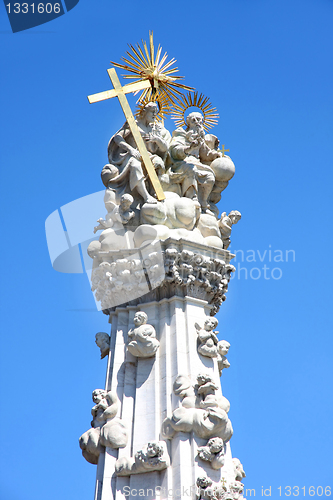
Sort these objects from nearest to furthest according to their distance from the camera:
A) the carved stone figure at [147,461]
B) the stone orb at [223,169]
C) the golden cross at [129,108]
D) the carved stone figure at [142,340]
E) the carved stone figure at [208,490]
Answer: the carved stone figure at [208,490] → the carved stone figure at [147,461] → the carved stone figure at [142,340] → the golden cross at [129,108] → the stone orb at [223,169]

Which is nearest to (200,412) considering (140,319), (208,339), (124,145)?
(208,339)

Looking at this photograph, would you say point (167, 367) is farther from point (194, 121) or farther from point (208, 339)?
point (194, 121)

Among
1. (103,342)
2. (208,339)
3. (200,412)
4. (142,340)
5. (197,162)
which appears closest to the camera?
(200,412)

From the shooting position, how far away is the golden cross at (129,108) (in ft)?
49.0

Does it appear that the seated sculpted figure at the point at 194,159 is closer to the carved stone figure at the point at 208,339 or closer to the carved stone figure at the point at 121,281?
the carved stone figure at the point at 121,281

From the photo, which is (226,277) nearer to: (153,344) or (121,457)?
(153,344)

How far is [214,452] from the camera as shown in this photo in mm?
11758

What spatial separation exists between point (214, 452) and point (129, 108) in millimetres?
7949

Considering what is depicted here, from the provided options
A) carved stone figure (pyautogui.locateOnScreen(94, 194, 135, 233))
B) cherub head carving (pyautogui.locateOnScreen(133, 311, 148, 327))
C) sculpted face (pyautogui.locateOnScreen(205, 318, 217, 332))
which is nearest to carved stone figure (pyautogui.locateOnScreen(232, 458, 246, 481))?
sculpted face (pyautogui.locateOnScreen(205, 318, 217, 332))

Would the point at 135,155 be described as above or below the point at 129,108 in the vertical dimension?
below

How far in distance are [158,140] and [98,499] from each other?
7777 mm

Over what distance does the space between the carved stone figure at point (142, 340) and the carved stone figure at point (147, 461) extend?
1.84 meters

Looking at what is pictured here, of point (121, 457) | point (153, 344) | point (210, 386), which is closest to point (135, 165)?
point (153, 344)

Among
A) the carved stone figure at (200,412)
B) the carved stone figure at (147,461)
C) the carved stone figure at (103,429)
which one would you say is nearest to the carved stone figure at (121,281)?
the carved stone figure at (103,429)
